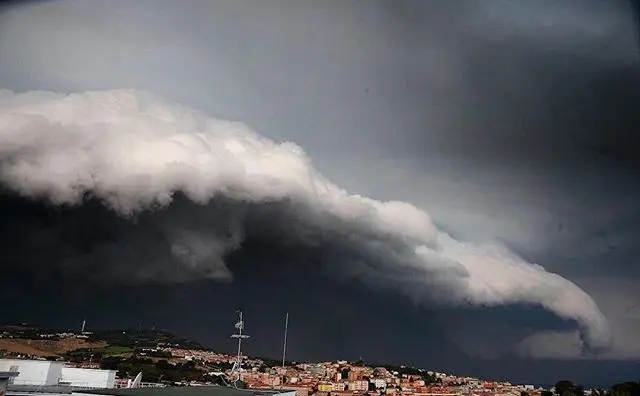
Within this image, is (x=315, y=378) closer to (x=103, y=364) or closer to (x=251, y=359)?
(x=251, y=359)

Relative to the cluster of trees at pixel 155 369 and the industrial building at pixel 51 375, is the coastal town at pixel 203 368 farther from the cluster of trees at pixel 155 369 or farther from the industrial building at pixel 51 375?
the industrial building at pixel 51 375

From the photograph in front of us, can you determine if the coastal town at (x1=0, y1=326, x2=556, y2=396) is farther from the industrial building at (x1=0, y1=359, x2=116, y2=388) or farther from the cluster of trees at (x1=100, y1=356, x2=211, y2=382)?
the industrial building at (x1=0, y1=359, x2=116, y2=388)

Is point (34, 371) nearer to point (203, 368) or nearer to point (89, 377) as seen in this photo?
point (89, 377)

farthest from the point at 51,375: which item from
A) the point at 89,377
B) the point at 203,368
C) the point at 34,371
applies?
the point at 203,368

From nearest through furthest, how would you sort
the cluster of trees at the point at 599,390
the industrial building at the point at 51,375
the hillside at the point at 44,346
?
the cluster of trees at the point at 599,390 → the industrial building at the point at 51,375 → the hillside at the point at 44,346

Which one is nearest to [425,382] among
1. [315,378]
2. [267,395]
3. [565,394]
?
[315,378]

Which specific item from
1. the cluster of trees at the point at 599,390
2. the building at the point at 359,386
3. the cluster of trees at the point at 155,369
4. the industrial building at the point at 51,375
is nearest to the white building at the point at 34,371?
the industrial building at the point at 51,375

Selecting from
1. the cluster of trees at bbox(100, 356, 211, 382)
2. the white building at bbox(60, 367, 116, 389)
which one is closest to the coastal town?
the cluster of trees at bbox(100, 356, 211, 382)
